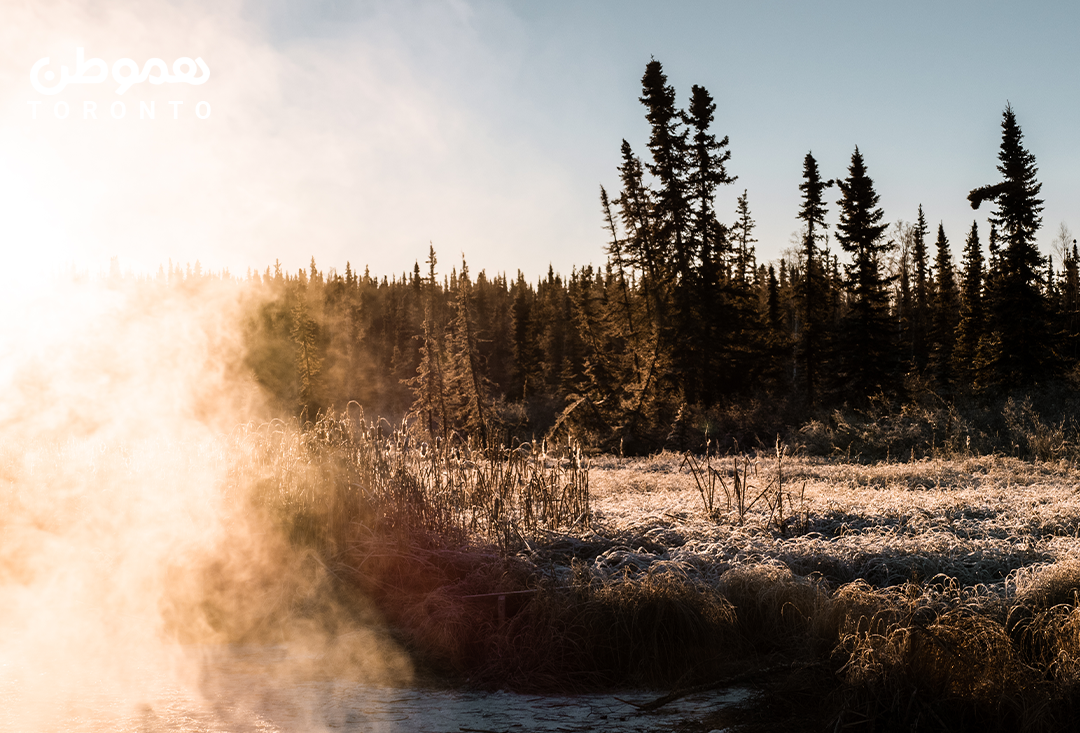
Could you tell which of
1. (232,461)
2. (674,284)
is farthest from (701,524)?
(674,284)

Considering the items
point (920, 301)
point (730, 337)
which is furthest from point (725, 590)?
point (920, 301)

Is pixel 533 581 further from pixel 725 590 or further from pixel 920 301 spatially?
pixel 920 301

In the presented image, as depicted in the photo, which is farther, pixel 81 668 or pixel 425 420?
pixel 425 420

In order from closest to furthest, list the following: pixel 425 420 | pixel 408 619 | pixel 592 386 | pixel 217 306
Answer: pixel 408 619
pixel 217 306
pixel 592 386
pixel 425 420

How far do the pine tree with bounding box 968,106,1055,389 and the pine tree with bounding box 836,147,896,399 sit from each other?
385cm

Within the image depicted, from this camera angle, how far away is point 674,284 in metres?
33.1

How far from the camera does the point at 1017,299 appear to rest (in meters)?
30.2

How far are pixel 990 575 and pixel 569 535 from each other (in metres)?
3.87

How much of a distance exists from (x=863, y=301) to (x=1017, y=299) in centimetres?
557

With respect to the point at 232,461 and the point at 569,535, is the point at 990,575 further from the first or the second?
the point at 232,461

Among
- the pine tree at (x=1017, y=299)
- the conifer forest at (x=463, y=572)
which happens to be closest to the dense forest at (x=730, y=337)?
the pine tree at (x=1017, y=299)

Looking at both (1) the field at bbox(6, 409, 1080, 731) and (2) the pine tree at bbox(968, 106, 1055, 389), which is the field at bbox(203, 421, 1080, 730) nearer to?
(1) the field at bbox(6, 409, 1080, 731)

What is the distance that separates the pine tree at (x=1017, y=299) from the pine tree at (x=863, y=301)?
12.6ft

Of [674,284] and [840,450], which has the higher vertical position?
[674,284]
